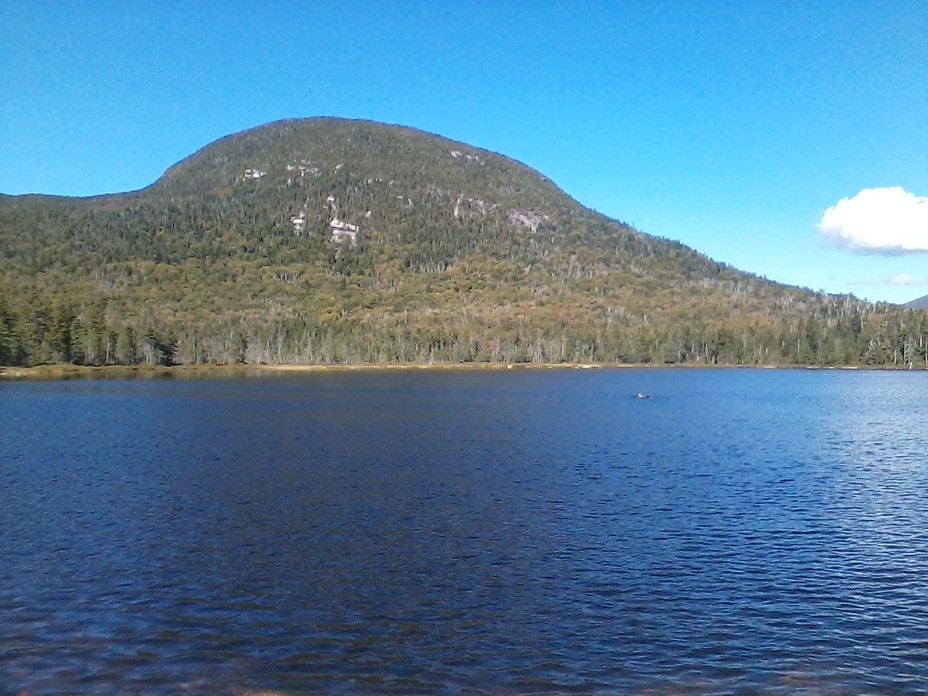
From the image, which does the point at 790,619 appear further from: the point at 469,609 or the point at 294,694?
the point at 294,694

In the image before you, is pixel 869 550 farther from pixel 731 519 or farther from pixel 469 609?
pixel 469 609

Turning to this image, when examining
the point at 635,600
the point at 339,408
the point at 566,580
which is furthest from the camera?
the point at 339,408

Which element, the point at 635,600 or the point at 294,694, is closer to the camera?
the point at 294,694

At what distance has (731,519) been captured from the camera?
3256 centimetres

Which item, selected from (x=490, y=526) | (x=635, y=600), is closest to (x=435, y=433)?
(x=490, y=526)

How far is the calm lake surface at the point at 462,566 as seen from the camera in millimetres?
17875

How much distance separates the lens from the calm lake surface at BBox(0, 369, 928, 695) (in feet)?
58.6

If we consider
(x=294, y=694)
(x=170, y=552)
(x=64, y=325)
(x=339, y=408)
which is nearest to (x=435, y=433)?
(x=339, y=408)

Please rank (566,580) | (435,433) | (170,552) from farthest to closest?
(435,433) → (170,552) → (566,580)

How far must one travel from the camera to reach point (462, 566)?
85.0ft

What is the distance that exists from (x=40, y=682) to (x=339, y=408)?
237ft

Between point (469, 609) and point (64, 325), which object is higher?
point (64, 325)

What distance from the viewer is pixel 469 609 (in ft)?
71.3

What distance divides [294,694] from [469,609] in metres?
6.51
